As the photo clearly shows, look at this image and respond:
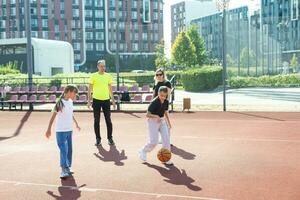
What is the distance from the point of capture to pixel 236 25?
31562 millimetres

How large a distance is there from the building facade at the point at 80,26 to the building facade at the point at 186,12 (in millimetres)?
54379

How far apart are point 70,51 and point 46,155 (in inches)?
1776

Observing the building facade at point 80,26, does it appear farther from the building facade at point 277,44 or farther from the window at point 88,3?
the building facade at point 277,44

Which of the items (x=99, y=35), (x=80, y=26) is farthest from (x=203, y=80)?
(x=80, y=26)

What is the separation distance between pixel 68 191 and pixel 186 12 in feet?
544

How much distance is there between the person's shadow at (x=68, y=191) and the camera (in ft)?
22.8

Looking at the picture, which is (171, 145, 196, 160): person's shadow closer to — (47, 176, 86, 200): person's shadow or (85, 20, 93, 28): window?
(47, 176, 86, 200): person's shadow

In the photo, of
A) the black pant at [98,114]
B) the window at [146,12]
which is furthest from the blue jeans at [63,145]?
the window at [146,12]

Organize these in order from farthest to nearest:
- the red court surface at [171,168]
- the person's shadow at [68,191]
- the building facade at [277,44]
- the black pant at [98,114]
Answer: the building facade at [277,44]
the black pant at [98,114]
the red court surface at [171,168]
the person's shadow at [68,191]

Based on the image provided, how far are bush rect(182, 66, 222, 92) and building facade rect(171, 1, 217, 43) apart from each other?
134384 mm

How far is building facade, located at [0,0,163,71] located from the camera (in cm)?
11031

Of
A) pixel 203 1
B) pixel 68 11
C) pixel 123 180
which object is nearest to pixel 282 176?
pixel 123 180

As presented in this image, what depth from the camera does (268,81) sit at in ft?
105

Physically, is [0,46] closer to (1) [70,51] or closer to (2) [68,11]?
(1) [70,51]
